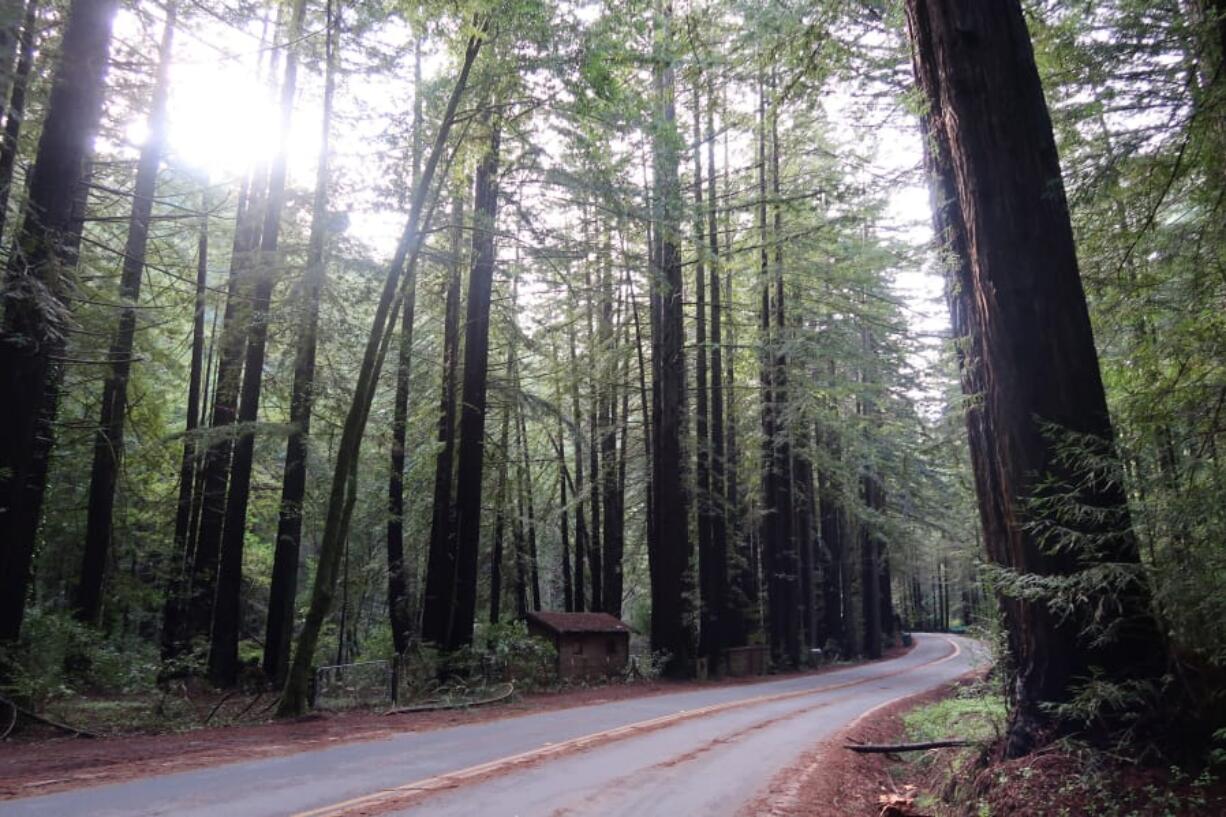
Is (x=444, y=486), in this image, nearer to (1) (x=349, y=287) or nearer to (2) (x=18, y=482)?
(1) (x=349, y=287)

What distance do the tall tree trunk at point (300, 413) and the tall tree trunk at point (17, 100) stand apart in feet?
15.0

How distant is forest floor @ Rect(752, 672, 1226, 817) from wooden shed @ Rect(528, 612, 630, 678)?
954 centimetres

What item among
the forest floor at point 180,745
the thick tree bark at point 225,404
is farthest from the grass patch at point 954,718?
the thick tree bark at point 225,404

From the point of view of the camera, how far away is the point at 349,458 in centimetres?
1222

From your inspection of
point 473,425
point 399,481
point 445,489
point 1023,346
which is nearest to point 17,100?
point 473,425

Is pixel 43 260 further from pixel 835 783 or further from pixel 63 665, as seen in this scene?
pixel 835 783

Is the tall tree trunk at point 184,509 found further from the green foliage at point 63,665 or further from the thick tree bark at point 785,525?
the thick tree bark at point 785,525

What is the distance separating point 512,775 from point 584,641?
495 inches

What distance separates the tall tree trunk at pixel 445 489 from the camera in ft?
57.0

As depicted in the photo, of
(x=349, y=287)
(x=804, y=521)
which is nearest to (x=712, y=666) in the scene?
(x=804, y=521)

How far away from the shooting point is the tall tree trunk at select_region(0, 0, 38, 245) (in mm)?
8812

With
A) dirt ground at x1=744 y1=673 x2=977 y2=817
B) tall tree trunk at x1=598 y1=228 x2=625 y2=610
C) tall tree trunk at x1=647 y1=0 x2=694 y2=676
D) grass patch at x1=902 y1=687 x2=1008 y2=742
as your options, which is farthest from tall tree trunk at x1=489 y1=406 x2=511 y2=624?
dirt ground at x1=744 y1=673 x2=977 y2=817

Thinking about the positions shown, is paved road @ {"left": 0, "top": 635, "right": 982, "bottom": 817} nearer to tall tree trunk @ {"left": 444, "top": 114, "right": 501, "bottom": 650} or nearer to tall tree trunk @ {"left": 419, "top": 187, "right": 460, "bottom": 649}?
tall tree trunk @ {"left": 444, "top": 114, "right": 501, "bottom": 650}

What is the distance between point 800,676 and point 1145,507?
2131 cm
